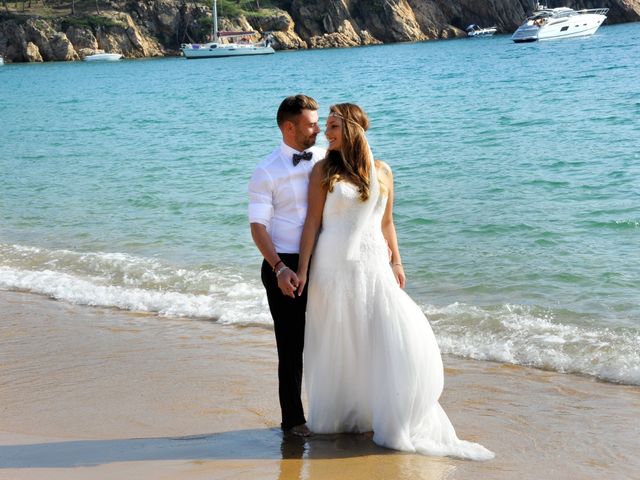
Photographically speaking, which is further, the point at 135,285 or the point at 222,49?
the point at 222,49

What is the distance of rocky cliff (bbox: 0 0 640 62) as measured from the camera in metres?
107

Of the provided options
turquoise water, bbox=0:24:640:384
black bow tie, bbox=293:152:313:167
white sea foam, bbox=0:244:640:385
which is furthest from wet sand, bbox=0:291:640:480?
black bow tie, bbox=293:152:313:167

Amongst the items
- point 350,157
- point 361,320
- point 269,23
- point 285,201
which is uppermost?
point 269,23

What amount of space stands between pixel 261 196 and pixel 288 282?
49 cm

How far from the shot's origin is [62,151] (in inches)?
1026

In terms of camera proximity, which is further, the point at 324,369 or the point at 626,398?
the point at 626,398

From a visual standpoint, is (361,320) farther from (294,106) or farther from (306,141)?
(294,106)

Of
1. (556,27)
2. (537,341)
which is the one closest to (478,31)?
(556,27)

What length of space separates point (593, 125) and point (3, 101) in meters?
35.3

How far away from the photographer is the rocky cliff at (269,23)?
106812 mm

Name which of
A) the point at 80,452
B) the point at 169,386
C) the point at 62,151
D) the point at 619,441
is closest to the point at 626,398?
the point at 619,441

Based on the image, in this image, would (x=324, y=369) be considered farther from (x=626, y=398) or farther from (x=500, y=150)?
(x=500, y=150)

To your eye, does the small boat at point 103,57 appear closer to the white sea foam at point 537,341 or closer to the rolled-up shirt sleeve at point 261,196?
the white sea foam at point 537,341

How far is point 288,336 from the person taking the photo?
5.28 metres
